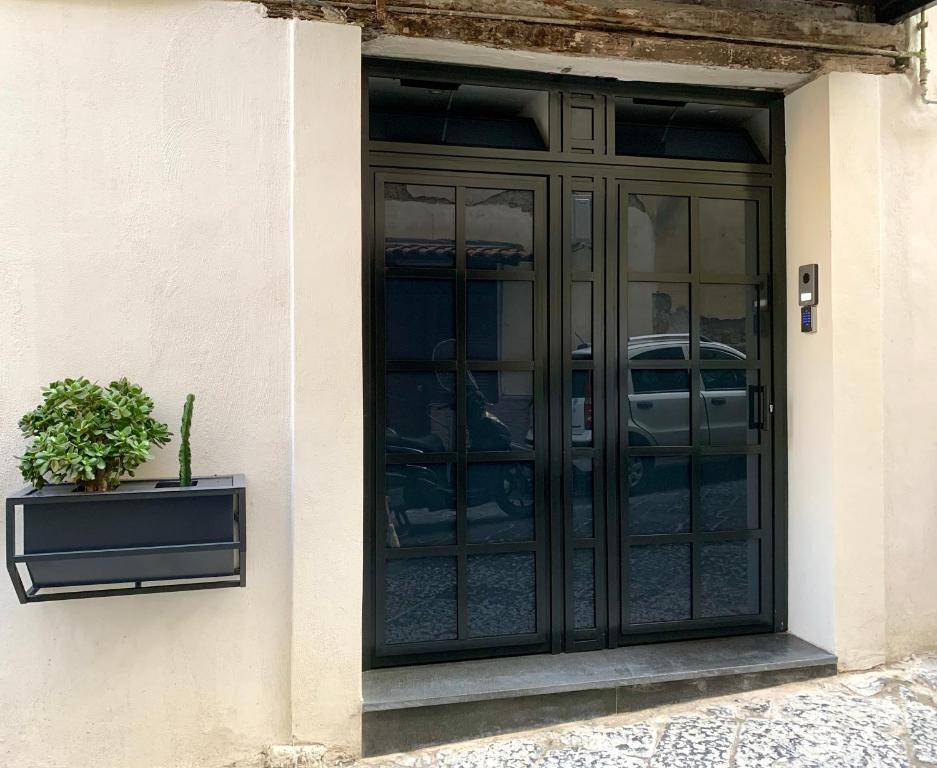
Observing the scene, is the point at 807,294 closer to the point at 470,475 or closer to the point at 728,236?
the point at 728,236

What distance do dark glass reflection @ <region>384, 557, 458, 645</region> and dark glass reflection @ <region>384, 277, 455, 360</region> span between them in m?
0.93

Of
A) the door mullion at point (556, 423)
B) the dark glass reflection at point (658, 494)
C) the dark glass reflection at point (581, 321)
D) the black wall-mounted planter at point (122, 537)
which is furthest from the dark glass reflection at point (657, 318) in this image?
the black wall-mounted planter at point (122, 537)

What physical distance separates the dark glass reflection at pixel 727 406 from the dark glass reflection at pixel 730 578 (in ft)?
1.71

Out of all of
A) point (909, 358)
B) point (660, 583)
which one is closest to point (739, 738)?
point (660, 583)

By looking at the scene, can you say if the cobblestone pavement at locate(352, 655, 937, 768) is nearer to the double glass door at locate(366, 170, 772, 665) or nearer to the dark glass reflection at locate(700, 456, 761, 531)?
the double glass door at locate(366, 170, 772, 665)

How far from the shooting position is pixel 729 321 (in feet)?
10.9

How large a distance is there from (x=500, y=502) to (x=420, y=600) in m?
0.56

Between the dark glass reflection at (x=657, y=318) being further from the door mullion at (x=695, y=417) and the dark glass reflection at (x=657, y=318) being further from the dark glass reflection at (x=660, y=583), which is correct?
the dark glass reflection at (x=660, y=583)

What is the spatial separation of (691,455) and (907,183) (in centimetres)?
165

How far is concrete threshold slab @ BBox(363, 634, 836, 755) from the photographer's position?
8.76 feet

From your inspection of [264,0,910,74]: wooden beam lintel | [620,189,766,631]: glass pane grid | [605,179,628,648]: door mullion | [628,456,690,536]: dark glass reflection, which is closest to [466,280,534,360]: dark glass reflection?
[605,179,628,648]: door mullion

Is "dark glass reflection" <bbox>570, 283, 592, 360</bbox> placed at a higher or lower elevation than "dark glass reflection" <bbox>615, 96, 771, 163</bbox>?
lower

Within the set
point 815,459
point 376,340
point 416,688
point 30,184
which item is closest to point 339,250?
point 376,340

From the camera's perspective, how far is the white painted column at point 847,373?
3111 millimetres
